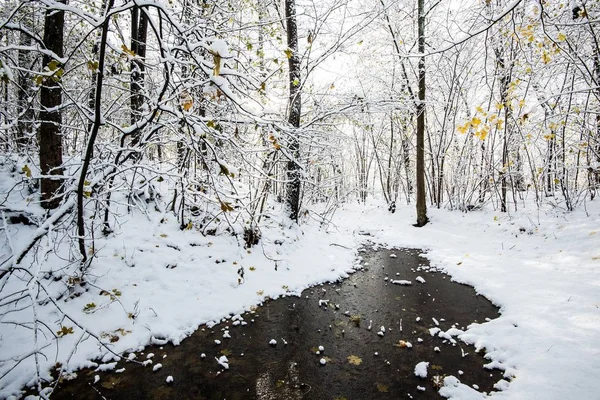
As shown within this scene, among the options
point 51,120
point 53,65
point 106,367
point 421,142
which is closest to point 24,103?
point 51,120

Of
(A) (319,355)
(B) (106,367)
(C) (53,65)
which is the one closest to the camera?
(C) (53,65)

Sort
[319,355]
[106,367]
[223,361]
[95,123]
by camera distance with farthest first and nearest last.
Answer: [319,355] < [223,361] < [106,367] < [95,123]

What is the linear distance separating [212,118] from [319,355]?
331 centimetres

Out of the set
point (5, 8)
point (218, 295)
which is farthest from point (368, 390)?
point (5, 8)

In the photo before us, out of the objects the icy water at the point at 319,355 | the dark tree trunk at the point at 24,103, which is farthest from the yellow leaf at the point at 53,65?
the icy water at the point at 319,355

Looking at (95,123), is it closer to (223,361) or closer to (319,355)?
(223,361)

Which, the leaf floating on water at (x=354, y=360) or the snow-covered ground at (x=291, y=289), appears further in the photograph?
the leaf floating on water at (x=354, y=360)

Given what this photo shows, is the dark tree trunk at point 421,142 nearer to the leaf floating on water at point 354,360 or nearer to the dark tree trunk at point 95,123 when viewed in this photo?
the leaf floating on water at point 354,360

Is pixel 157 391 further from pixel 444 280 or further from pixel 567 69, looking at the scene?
pixel 567 69

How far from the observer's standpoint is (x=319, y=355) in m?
3.72

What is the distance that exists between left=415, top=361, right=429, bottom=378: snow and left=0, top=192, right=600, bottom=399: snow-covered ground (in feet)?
→ 0.91

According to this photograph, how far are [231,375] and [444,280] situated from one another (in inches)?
193

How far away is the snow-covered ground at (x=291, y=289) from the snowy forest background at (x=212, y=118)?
109 mm

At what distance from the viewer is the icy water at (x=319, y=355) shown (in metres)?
3.08
